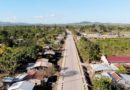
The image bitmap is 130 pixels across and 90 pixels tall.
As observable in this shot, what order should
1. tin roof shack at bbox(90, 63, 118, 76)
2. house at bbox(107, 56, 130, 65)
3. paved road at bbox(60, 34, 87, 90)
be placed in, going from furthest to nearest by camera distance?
house at bbox(107, 56, 130, 65)
tin roof shack at bbox(90, 63, 118, 76)
paved road at bbox(60, 34, 87, 90)

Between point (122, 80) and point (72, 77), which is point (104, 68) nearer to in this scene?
point (72, 77)

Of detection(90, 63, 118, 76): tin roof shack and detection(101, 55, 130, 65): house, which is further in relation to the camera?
detection(101, 55, 130, 65): house

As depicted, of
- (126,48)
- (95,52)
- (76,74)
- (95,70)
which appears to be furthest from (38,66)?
(126,48)

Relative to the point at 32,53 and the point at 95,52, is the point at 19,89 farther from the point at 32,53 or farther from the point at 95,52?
the point at 95,52

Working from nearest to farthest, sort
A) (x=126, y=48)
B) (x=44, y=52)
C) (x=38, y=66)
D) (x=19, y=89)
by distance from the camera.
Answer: (x=19, y=89)
(x=38, y=66)
(x=44, y=52)
(x=126, y=48)

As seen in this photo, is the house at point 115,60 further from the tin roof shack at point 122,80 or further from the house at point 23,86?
the house at point 23,86

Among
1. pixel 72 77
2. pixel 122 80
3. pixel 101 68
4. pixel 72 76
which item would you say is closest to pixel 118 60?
pixel 101 68

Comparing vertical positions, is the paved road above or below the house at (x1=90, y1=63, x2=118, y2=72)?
below

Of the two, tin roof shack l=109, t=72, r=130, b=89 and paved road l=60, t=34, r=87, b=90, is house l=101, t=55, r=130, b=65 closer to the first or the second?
paved road l=60, t=34, r=87, b=90

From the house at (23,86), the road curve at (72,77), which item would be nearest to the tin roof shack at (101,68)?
the road curve at (72,77)

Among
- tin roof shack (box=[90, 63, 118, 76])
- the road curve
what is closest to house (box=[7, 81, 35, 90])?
the road curve

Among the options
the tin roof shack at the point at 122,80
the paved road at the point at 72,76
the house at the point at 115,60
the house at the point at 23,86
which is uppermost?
the house at the point at 23,86
